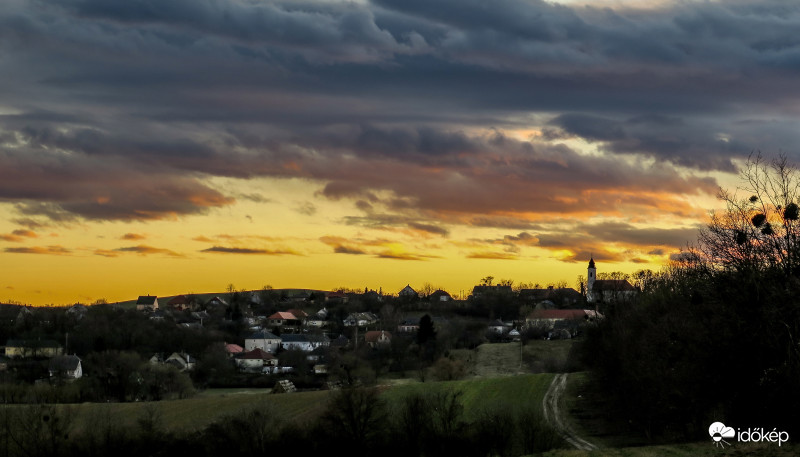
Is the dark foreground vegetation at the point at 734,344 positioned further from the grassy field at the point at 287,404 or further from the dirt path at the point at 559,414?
the grassy field at the point at 287,404

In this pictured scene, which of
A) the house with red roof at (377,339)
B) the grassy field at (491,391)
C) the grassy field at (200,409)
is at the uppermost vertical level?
the house with red roof at (377,339)

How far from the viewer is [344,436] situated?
6569 centimetres

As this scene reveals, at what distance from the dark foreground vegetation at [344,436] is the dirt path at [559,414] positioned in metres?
1.25

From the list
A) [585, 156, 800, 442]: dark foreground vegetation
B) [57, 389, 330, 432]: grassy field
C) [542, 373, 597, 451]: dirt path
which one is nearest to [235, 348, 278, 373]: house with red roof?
[57, 389, 330, 432]: grassy field

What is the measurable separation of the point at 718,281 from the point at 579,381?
43.2 meters

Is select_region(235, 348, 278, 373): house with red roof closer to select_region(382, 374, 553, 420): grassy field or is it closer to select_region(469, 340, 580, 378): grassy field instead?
select_region(469, 340, 580, 378): grassy field

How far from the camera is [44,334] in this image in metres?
176

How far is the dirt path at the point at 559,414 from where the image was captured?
198ft

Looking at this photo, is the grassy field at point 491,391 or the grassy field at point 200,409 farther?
the grassy field at point 200,409

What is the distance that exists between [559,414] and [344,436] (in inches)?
692

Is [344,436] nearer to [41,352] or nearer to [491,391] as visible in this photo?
[491,391]

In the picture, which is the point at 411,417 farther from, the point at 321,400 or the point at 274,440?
the point at 321,400

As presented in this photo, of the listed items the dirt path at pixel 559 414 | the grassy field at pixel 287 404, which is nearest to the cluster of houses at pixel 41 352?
the grassy field at pixel 287 404

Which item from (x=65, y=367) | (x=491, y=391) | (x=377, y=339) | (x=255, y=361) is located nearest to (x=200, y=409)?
(x=491, y=391)
